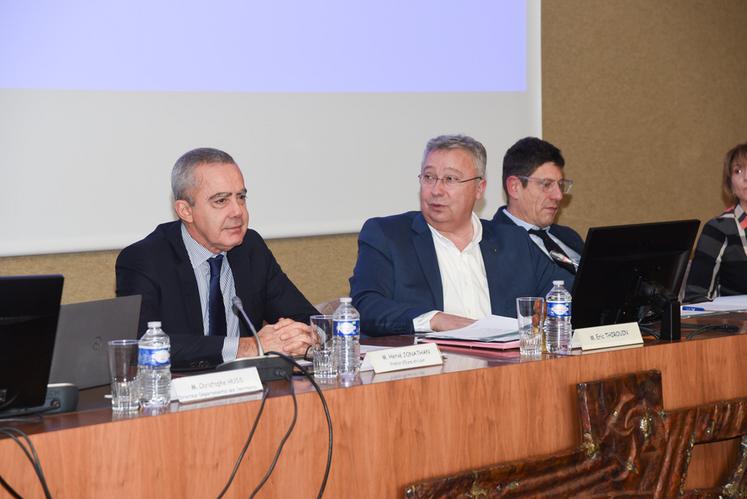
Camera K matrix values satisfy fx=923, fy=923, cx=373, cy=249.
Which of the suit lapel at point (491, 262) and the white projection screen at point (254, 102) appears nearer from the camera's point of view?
the suit lapel at point (491, 262)

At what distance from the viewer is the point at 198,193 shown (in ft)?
8.41

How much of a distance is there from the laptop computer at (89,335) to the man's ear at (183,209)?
0.73 m

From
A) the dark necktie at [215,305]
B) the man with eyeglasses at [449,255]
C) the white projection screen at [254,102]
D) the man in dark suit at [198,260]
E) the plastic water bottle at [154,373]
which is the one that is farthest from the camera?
the white projection screen at [254,102]

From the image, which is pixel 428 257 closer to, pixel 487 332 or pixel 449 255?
pixel 449 255

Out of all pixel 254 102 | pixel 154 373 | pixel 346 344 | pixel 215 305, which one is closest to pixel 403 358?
pixel 346 344

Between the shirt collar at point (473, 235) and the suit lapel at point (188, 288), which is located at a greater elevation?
the shirt collar at point (473, 235)

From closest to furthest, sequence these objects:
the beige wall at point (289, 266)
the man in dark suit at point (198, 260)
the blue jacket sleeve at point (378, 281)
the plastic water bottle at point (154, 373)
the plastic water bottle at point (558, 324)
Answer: the plastic water bottle at point (154, 373) → the plastic water bottle at point (558, 324) → the man in dark suit at point (198, 260) → the blue jacket sleeve at point (378, 281) → the beige wall at point (289, 266)

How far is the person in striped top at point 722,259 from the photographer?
3527 mm

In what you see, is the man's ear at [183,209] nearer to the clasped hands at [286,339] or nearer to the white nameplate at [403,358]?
the clasped hands at [286,339]

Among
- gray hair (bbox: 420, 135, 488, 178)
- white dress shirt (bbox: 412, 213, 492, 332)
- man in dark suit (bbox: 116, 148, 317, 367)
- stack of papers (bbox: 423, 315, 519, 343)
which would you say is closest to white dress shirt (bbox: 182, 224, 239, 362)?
man in dark suit (bbox: 116, 148, 317, 367)

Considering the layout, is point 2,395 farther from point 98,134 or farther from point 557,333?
point 98,134

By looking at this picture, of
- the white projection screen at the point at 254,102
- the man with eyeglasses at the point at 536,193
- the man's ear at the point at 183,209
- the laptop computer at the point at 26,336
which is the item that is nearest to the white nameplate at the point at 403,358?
the laptop computer at the point at 26,336

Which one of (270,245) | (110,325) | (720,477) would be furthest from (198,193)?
(720,477)

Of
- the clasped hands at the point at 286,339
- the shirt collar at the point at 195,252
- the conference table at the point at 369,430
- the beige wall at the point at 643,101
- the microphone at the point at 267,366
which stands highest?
the beige wall at the point at 643,101
